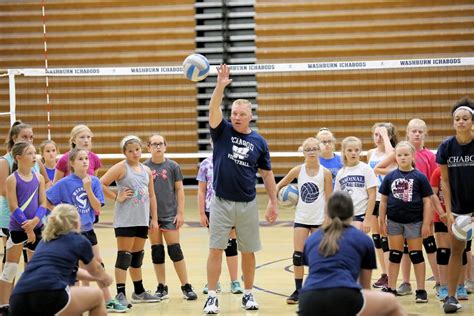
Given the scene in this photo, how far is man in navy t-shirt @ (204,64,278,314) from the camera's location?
23.6 feet

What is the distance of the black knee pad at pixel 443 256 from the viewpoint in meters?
7.39

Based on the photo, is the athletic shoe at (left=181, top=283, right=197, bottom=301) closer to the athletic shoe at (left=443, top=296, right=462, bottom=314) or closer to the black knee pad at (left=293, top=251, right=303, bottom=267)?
the black knee pad at (left=293, top=251, right=303, bottom=267)

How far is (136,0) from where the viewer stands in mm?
16547

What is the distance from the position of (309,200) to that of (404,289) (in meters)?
1.24

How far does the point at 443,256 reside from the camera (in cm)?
740

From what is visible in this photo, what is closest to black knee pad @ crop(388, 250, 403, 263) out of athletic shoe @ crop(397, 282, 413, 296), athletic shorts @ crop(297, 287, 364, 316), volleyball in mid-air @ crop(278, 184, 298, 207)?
athletic shoe @ crop(397, 282, 413, 296)

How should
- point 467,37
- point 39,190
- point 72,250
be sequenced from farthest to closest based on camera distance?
point 467,37, point 39,190, point 72,250

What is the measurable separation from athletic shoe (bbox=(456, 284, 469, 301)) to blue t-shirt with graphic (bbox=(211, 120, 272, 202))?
2083 millimetres

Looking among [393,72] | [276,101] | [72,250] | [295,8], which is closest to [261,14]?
[295,8]

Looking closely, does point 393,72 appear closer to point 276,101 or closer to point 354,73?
point 354,73

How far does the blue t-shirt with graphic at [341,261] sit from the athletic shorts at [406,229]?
7.85 feet

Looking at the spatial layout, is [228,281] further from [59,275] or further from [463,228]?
[59,275]

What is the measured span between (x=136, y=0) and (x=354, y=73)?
179 inches

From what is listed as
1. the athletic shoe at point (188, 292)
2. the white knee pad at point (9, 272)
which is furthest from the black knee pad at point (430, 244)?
the white knee pad at point (9, 272)
